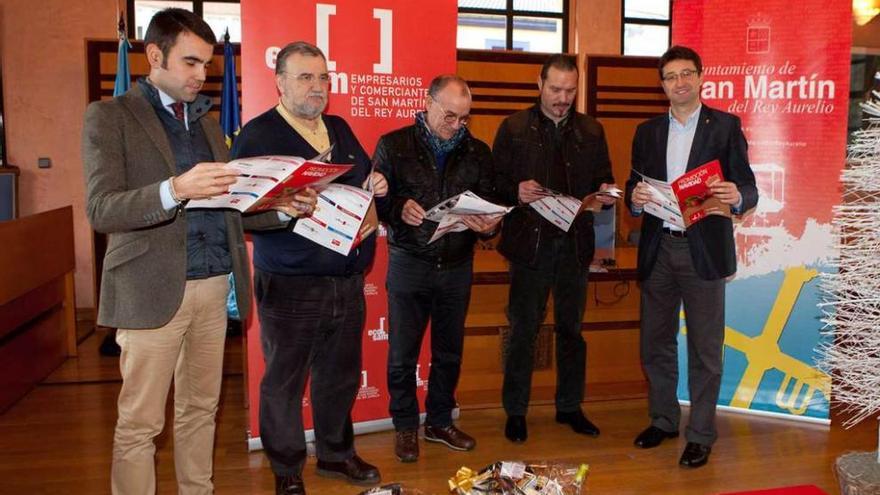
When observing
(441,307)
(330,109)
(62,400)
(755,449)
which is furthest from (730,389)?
(62,400)

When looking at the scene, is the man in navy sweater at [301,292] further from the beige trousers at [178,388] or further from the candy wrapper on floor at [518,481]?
the candy wrapper on floor at [518,481]

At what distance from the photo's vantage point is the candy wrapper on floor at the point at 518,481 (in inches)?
95.0

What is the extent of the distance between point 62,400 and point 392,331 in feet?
7.17

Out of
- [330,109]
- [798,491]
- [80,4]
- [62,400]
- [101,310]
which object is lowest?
[62,400]

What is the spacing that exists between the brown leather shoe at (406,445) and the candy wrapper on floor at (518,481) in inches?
30.2

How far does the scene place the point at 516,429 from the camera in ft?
11.5

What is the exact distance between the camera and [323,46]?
3.27m

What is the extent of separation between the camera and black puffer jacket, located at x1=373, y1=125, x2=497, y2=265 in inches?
122

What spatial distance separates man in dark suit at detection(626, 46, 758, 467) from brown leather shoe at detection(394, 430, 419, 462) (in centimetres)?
105

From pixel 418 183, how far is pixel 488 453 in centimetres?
129

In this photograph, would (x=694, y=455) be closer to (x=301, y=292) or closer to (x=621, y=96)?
(x=301, y=292)

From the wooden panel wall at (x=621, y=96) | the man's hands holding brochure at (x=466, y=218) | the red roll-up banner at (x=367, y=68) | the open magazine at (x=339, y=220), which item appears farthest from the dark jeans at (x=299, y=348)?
the wooden panel wall at (x=621, y=96)

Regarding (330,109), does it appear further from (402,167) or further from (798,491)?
(798,491)

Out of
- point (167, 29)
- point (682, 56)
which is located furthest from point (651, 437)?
point (167, 29)
